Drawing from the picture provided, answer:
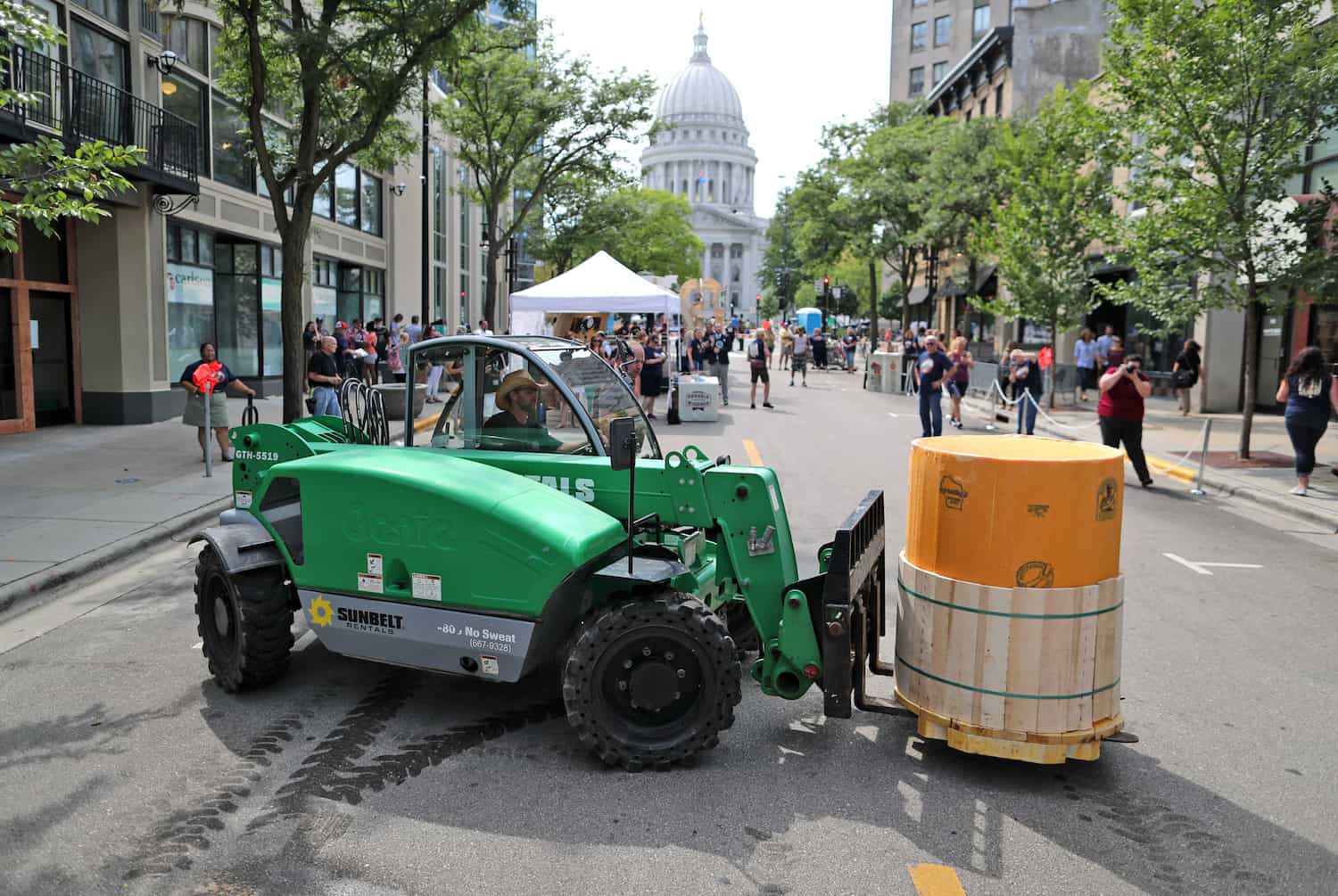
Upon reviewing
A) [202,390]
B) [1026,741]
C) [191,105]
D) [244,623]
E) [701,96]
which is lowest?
[1026,741]

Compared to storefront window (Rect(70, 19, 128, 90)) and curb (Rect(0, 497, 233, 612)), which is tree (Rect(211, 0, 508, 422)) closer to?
storefront window (Rect(70, 19, 128, 90))

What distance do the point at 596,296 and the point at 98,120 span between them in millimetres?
9213

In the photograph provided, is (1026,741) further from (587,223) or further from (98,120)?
(587,223)

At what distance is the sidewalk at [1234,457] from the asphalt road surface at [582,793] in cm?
632

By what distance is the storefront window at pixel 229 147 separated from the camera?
68.6 ft

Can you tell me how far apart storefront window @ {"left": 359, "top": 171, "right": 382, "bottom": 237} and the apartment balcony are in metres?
12.4

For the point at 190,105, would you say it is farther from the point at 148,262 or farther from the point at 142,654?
the point at 142,654

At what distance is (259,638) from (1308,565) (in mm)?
8540

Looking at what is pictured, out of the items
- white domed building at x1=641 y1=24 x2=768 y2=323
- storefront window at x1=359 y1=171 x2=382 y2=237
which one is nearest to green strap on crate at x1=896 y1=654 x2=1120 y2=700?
storefront window at x1=359 y1=171 x2=382 y2=237

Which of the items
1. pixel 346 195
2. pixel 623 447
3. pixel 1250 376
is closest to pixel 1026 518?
pixel 623 447

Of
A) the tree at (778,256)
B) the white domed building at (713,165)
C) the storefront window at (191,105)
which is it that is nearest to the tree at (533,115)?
the storefront window at (191,105)

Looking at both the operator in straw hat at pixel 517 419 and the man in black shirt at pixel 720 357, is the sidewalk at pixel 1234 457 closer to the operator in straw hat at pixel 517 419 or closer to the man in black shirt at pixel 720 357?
the man in black shirt at pixel 720 357

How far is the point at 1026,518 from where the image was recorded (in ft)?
13.5

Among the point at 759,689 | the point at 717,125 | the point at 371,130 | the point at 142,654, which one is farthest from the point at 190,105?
the point at 717,125
